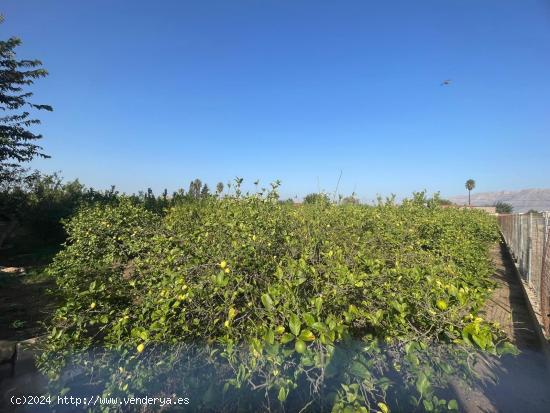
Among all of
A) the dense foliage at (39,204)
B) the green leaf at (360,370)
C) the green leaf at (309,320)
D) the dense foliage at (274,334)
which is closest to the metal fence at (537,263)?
the dense foliage at (274,334)

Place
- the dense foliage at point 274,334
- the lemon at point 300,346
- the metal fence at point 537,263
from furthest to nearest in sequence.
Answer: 1. the metal fence at point 537,263
2. the dense foliage at point 274,334
3. the lemon at point 300,346

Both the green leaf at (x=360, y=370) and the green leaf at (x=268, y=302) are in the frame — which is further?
the green leaf at (x=268, y=302)

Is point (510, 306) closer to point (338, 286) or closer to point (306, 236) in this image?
point (306, 236)

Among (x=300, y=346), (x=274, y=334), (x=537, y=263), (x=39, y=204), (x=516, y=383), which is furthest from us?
(x=39, y=204)

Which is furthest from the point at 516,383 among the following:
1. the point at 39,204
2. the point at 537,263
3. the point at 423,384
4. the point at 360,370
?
the point at 39,204

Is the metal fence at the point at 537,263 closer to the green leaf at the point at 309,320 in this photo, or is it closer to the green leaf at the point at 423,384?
the green leaf at the point at 423,384

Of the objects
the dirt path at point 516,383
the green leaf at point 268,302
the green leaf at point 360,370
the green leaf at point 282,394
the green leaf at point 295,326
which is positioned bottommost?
the dirt path at point 516,383

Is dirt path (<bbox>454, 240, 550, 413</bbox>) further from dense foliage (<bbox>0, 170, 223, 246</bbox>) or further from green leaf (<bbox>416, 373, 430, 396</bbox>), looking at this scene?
dense foliage (<bbox>0, 170, 223, 246</bbox>)

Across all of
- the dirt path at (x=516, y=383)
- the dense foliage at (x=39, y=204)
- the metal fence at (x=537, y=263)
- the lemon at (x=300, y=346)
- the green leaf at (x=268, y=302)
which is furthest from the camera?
the dense foliage at (x=39, y=204)

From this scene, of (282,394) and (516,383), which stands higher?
(282,394)

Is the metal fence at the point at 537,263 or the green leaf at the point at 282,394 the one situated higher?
the metal fence at the point at 537,263

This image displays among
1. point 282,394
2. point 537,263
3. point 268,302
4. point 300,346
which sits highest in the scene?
point 537,263

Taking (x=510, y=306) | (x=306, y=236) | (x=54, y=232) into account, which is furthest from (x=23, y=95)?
(x=510, y=306)

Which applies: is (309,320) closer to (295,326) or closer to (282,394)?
(295,326)
